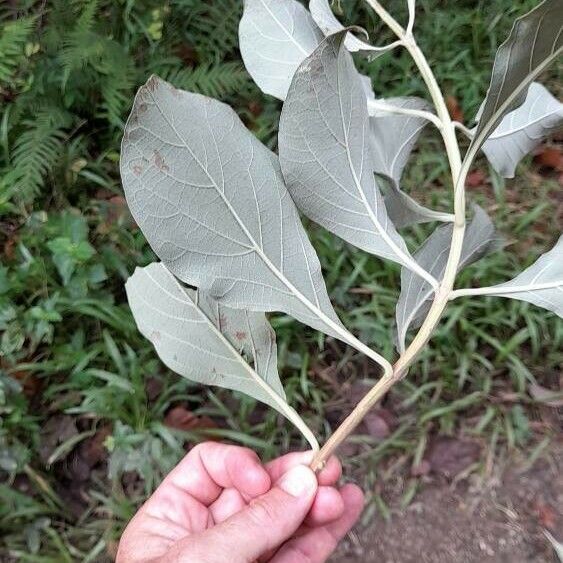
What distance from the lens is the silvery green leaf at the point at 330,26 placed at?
0.95m

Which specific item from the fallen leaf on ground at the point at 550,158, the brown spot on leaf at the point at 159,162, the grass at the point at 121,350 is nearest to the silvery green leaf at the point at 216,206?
the brown spot on leaf at the point at 159,162

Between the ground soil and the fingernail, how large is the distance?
2.92 ft

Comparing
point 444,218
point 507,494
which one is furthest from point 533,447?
point 444,218

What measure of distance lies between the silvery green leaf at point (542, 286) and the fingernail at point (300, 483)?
36 cm

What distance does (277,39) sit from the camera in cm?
101

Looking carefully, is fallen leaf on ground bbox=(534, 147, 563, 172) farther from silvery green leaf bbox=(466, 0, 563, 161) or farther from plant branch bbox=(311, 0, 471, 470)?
silvery green leaf bbox=(466, 0, 563, 161)

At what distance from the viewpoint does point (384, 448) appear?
1.82 meters

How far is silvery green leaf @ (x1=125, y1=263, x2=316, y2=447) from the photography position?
93cm

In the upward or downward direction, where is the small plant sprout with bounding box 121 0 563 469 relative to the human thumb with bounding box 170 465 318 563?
upward

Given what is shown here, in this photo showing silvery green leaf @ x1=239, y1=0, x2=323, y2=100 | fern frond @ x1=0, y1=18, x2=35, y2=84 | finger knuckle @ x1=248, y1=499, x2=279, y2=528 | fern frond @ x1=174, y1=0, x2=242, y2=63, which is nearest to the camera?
finger knuckle @ x1=248, y1=499, x2=279, y2=528

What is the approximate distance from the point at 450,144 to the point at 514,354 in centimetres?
126

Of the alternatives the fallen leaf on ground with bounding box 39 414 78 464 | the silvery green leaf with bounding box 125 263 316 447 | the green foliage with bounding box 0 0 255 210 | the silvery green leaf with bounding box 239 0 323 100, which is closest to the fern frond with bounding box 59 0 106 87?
the green foliage with bounding box 0 0 255 210

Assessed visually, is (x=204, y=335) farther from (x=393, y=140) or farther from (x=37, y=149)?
(x=37, y=149)

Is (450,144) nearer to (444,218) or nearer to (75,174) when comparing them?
(444,218)
